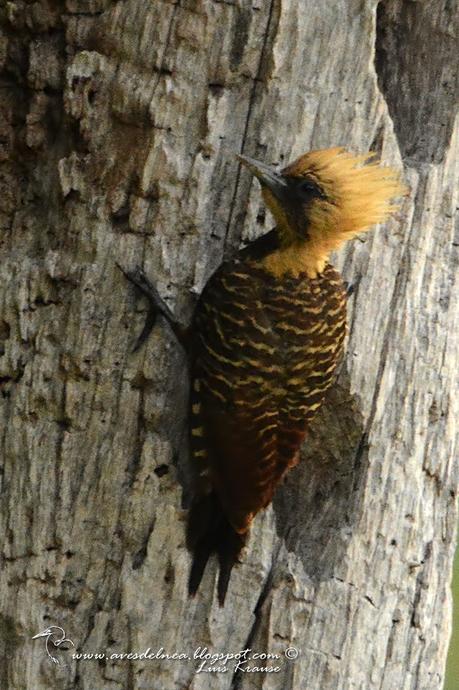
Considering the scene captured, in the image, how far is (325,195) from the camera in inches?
150

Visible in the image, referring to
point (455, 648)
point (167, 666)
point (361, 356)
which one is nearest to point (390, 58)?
point (361, 356)

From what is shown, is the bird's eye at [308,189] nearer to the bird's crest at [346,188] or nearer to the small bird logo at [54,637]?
the bird's crest at [346,188]

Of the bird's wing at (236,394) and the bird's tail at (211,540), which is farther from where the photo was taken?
the bird's tail at (211,540)

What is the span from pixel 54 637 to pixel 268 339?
1095 mm

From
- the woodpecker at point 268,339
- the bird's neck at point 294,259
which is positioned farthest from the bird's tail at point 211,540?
the bird's neck at point 294,259

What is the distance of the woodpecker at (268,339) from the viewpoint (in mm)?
3740

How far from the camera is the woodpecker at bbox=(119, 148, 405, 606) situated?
3.74m

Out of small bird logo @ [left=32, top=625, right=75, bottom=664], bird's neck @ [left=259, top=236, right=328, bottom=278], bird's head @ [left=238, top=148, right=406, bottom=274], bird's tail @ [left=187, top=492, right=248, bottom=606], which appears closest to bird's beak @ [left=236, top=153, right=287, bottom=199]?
bird's head @ [left=238, top=148, right=406, bottom=274]

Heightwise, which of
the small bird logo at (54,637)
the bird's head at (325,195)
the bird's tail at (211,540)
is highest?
the bird's head at (325,195)

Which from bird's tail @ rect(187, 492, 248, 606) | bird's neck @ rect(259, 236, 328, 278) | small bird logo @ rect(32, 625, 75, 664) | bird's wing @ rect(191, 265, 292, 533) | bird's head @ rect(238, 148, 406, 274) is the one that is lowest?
small bird logo @ rect(32, 625, 75, 664)

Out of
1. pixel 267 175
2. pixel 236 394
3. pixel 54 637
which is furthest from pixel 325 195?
pixel 54 637

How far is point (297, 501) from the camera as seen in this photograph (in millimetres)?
4078

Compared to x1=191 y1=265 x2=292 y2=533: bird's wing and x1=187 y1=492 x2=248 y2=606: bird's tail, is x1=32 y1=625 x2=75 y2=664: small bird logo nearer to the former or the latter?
x1=187 y1=492 x2=248 y2=606: bird's tail

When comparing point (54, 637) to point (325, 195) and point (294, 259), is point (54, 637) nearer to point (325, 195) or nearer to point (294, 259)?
point (294, 259)
